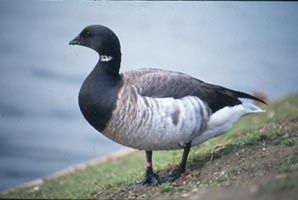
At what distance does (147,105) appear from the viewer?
251 inches

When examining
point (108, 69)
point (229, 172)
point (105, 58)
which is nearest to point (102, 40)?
point (105, 58)

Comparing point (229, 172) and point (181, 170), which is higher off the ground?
point (229, 172)

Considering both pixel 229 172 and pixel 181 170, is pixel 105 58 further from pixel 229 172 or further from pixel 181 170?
pixel 229 172

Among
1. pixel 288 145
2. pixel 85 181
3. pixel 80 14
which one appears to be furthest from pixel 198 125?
pixel 85 181

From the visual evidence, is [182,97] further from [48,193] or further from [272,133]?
[48,193]

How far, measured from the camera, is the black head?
22.4 ft

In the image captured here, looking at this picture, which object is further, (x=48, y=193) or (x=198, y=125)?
(x=48, y=193)

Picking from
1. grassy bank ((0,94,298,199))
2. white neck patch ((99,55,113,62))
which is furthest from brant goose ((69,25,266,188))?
grassy bank ((0,94,298,199))

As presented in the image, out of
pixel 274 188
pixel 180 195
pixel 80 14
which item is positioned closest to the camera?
pixel 274 188

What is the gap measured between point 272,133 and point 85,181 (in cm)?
449

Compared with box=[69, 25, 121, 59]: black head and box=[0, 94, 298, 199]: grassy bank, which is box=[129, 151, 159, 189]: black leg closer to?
box=[0, 94, 298, 199]: grassy bank

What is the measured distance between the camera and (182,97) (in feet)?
21.9

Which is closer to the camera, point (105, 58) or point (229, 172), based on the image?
point (229, 172)

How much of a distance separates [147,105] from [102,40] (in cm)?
117
